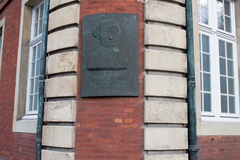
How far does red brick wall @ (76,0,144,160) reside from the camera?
423cm

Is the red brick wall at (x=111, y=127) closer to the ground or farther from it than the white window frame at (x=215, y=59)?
closer to the ground

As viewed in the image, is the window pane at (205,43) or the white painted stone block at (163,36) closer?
the white painted stone block at (163,36)

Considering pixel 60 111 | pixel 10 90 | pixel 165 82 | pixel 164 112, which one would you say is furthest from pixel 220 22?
pixel 10 90

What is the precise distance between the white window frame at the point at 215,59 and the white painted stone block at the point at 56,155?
115 inches

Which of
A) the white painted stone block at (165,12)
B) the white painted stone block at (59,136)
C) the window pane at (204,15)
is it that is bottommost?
the white painted stone block at (59,136)

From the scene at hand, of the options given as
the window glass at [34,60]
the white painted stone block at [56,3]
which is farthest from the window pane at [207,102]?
the window glass at [34,60]

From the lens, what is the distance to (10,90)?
734 cm

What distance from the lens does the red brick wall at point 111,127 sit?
13.9 ft

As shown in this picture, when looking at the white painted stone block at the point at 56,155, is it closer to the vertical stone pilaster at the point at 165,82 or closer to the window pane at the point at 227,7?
the vertical stone pilaster at the point at 165,82

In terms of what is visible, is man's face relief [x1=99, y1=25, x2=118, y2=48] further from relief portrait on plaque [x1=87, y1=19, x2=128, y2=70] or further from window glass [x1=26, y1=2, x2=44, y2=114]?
window glass [x1=26, y1=2, x2=44, y2=114]

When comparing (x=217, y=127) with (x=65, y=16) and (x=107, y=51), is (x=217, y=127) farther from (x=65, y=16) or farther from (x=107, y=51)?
(x=65, y=16)

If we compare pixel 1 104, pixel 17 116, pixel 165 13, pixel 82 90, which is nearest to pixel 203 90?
pixel 165 13

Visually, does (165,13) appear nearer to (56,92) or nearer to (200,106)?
(200,106)

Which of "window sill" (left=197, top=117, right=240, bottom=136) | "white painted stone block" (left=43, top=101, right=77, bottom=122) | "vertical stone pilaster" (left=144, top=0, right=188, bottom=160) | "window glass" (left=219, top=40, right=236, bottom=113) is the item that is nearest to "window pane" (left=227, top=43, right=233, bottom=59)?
"window glass" (left=219, top=40, right=236, bottom=113)
